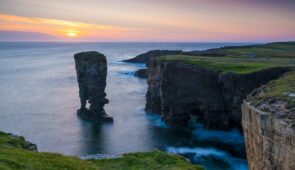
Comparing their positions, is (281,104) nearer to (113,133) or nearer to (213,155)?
(213,155)

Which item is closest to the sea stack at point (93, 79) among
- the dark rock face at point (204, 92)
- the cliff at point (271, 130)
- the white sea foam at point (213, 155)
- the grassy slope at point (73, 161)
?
the dark rock face at point (204, 92)

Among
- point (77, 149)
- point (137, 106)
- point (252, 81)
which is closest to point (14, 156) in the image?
point (77, 149)

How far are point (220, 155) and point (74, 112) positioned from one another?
131 feet

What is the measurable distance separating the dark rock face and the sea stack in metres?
14.2

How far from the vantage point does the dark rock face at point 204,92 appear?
4881cm

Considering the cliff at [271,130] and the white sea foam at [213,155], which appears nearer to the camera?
the cliff at [271,130]

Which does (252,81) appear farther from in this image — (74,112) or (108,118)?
(74,112)

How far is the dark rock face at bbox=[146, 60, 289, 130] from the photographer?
4881 cm

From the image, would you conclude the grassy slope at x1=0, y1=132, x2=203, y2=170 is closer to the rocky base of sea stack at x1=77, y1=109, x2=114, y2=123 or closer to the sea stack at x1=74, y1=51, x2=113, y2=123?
the rocky base of sea stack at x1=77, y1=109, x2=114, y2=123

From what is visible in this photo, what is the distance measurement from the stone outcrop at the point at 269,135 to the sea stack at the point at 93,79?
151ft

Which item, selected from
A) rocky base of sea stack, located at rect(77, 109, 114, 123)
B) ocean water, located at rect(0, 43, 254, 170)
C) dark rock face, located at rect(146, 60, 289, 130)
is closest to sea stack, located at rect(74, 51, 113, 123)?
rocky base of sea stack, located at rect(77, 109, 114, 123)

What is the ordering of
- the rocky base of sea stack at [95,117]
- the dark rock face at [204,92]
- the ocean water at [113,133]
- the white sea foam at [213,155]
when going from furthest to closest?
the rocky base of sea stack at [95,117] → the dark rock face at [204,92] → the ocean water at [113,133] → the white sea foam at [213,155]

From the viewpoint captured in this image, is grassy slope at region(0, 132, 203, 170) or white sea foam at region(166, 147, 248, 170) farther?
white sea foam at region(166, 147, 248, 170)

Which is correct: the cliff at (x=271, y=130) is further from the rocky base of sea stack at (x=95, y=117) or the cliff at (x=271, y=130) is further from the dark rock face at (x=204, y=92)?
the rocky base of sea stack at (x=95, y=117)
